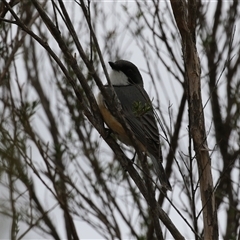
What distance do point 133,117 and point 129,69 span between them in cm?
98

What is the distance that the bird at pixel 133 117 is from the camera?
→ 5.25m

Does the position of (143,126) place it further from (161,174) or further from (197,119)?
(197,119)

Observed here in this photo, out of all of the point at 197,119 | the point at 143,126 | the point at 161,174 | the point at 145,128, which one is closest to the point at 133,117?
the point at 145,128

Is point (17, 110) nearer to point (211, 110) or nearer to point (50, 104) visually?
point (50, 104)

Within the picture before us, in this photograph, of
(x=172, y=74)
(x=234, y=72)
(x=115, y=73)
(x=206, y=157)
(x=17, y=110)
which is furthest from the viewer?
(x=234, y=72)

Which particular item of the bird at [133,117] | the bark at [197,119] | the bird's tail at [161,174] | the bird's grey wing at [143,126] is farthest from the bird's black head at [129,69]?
the bark at [197,119]

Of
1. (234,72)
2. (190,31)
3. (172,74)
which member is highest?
(234,72)

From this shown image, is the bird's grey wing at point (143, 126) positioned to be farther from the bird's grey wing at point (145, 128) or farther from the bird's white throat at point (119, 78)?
the bird's white throat at point (119, 78)

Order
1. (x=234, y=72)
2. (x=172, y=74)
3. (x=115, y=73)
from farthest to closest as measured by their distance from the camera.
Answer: (x=234, y=72), (x=115, y=73), (x=172, y=74)

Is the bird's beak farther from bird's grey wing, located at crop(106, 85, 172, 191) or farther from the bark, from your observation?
the bark

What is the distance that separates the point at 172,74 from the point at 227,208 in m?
1.55

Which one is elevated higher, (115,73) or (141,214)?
(115,73)

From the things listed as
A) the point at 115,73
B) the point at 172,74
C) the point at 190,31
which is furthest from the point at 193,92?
the point at 115,73

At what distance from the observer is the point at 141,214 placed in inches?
244
